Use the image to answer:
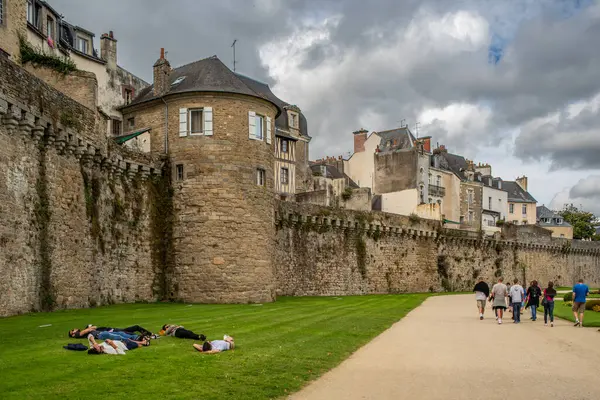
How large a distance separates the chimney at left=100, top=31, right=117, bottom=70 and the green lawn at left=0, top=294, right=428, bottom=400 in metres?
26.9

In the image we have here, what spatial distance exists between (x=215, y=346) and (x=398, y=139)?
204ft

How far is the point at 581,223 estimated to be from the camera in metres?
105

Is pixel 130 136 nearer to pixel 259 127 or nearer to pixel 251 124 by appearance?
pixel 251 124

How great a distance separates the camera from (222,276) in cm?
3016

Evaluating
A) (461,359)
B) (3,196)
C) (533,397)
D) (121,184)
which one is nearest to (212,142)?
(121,184)

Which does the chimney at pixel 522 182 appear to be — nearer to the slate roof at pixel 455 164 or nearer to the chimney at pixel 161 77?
the slate roof at pixel 455 164

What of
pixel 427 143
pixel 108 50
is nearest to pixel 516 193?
pixel 427 143

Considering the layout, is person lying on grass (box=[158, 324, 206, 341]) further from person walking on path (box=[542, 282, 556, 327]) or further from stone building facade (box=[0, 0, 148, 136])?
stone building facade (box=[0, 0, 148, 136])

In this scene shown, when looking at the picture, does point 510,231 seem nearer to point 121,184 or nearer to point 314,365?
point 121,184

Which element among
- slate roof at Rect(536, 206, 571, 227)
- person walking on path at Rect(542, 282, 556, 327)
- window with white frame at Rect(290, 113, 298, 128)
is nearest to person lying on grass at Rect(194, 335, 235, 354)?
person walking on path at Rect(542, 282, 556, 327)

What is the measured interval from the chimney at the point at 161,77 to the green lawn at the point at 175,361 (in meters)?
14.9

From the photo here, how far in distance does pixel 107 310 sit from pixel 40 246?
3244 millimetres

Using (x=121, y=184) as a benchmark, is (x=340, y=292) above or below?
below

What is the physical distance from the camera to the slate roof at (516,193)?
96.4 meters
